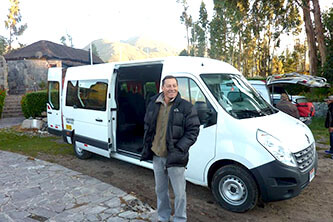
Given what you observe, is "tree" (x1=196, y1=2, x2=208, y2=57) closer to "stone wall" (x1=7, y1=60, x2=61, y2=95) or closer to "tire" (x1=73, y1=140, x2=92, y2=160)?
"stone wall" (x1=7, y1=60, x2=61, y2=95)

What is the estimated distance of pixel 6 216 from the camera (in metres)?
3.81

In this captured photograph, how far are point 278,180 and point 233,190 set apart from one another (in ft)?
2.28

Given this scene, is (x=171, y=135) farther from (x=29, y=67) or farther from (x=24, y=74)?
(x=24, y=74)

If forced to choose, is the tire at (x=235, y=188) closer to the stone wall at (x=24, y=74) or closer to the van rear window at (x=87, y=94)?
the van rear window at (x=87, y=94)

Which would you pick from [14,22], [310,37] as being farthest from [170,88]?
[14,22]

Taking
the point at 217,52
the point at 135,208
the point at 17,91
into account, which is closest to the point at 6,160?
the point at 135,208

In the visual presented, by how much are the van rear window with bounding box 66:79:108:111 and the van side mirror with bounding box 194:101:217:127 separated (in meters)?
2.67

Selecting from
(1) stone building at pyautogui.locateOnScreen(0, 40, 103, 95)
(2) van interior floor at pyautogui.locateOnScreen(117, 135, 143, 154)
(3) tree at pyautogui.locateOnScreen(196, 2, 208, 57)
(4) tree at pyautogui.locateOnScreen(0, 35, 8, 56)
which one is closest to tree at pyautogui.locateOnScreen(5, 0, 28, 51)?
(4) tree at pyautogui.locateOnScreen(0, 35, 8, 56)

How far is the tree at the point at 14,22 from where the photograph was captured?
41594 millimetres

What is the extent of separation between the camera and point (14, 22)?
43562 mm

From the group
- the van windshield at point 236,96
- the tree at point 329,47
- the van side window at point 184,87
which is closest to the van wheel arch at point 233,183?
the van windshield at point 236,96

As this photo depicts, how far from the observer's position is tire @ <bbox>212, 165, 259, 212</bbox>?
3648mm

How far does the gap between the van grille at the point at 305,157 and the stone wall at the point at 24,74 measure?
2722 centimetres

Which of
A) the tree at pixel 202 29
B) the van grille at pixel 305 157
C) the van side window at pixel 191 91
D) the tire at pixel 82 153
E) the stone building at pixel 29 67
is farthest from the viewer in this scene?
the tree at pixel 202 29
